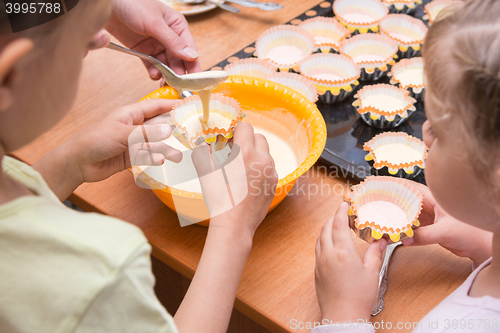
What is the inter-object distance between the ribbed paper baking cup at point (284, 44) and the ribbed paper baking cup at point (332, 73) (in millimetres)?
62

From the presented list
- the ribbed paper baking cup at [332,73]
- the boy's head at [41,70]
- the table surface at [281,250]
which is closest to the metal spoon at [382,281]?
the table surface at [281,250]

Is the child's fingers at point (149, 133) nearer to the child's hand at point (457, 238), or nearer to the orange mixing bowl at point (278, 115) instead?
the orange mixing bowl at point (278, 115)

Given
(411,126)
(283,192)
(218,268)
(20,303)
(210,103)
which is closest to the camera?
(20,303)

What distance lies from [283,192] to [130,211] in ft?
1.13

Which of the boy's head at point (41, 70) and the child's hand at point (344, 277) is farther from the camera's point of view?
the child's hand at point (344, 277)

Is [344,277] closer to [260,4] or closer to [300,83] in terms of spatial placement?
[300,83]

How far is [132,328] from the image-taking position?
52cm

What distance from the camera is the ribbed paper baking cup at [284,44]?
4.42ft

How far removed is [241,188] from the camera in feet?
2.53

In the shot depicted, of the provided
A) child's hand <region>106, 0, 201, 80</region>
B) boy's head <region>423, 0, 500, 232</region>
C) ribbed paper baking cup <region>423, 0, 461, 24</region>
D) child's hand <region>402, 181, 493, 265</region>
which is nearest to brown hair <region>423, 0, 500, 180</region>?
boy's head <region>423, 0, 500, 232</region>

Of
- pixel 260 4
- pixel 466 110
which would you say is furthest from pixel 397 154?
pixel 260 4

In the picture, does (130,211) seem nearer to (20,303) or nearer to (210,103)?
(210,103)

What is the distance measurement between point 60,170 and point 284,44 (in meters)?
0.82

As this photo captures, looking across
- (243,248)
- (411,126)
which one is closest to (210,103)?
(243,248)
